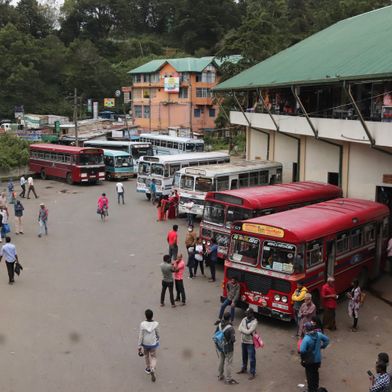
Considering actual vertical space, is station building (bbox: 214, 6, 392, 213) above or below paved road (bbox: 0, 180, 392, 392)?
above

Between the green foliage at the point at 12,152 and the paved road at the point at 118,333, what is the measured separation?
869 inches

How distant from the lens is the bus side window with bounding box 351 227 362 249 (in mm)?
15445

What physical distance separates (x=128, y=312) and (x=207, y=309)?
2.10m

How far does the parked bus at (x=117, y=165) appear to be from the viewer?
4109 centimetres

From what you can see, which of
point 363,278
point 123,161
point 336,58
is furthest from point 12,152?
point 363,278

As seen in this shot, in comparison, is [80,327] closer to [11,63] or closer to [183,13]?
[11,63]

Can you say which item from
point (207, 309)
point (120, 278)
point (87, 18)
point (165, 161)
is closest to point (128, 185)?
point (165, 161)

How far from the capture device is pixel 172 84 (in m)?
67.1

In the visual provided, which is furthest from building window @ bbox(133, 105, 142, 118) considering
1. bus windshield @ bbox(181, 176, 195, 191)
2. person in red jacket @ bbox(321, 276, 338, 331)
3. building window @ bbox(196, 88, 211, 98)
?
person in red jacket @ bbox(321, 276, 338, 331)

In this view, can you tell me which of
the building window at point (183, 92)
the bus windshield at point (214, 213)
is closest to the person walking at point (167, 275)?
the bus windshield at point (214, 213)

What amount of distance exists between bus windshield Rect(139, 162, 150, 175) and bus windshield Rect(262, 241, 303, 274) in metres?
19.2

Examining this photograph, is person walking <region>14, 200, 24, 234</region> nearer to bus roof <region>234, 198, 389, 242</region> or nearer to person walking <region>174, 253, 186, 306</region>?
person walking <region>174, 253, 186, 306</region>

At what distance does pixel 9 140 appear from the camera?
147ft

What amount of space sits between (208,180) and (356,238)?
9.54m
